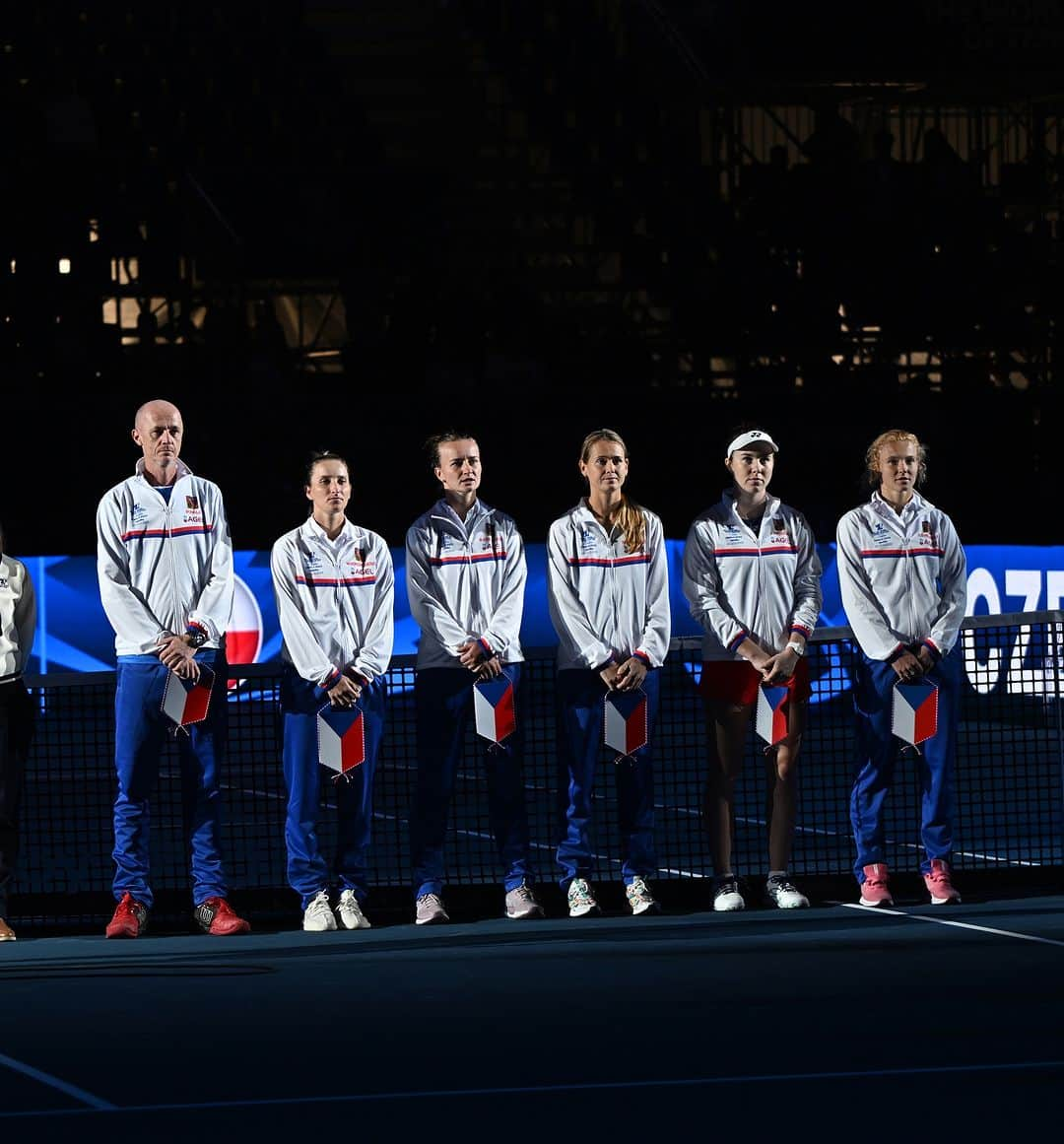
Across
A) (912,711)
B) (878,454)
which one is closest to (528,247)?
(878,454)

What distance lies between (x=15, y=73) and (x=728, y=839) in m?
16.4

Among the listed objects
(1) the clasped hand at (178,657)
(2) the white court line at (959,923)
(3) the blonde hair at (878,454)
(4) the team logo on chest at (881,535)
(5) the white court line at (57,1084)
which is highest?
(3) the blonde hair at (878,454)

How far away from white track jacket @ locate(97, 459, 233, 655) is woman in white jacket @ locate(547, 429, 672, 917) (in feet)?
4.85

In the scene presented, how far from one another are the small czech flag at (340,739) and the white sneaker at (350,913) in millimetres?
531

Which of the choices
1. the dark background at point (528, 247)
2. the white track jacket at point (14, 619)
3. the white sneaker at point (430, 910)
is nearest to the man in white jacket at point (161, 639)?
the white track jacket at point (14, 619)

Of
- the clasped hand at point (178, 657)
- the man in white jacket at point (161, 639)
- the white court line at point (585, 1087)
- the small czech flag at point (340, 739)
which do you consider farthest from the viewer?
the small czech flag at point (340, 739)

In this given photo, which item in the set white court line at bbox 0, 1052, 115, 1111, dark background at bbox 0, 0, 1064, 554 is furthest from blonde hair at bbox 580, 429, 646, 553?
dark background at bbox 0, 0, 1064, 554

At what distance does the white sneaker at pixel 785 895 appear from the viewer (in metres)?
10.4

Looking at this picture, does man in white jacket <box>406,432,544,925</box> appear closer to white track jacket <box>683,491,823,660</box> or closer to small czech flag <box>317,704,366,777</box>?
small czech flag <box>317,704,366,777</box>

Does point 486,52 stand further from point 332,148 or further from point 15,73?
point 15,73

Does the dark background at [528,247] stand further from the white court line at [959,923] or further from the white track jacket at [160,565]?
the white court line at [959,923]

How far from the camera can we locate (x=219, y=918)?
32.9ft

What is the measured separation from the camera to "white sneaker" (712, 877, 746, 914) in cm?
1045

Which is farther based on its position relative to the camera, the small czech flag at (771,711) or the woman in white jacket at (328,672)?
the small czech flag at (771,711)
